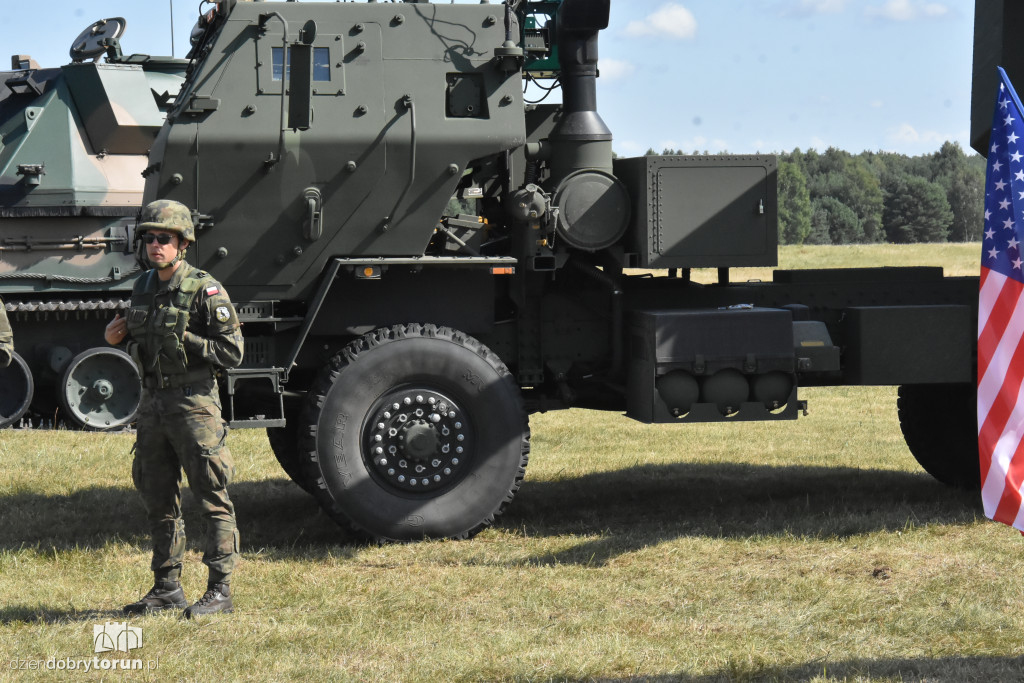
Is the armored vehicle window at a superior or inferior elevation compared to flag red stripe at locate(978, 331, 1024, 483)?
superior

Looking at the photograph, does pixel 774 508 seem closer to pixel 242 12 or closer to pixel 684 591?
pixel 684 591

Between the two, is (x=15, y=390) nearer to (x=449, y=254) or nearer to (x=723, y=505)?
(x=449, y=254)

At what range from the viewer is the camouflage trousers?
231 inches

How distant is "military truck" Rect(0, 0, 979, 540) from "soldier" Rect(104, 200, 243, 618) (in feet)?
3.76

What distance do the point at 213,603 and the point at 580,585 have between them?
179cm

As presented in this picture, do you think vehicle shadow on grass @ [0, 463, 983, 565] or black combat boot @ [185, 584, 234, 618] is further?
vehicle shadow on grass @ [0, 463, 983, 565]

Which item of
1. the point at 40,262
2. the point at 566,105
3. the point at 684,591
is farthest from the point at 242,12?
the point at 40,262

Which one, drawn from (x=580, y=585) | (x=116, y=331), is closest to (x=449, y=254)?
(x=580, y=585)

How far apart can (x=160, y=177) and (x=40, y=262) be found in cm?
626

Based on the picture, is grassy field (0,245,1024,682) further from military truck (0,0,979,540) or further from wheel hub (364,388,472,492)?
military truck (0,0,979,540)

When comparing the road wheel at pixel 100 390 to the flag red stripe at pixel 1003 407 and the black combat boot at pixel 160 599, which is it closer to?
the black combat boot at pixel 160 599

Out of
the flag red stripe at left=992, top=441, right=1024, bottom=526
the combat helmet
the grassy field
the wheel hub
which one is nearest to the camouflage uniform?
the combat helmet

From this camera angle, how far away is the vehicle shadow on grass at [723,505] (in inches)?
300

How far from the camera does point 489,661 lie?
5.29 metres
